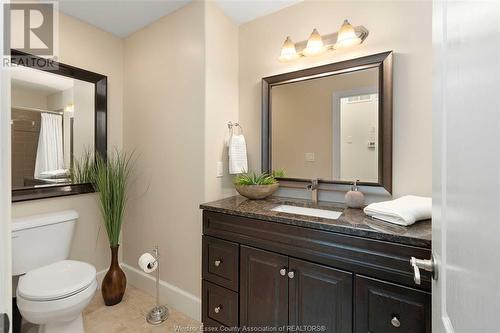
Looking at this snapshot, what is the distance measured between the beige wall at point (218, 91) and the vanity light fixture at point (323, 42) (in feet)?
1.52

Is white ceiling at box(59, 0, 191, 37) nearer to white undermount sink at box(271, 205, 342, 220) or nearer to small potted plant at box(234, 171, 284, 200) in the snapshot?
small potted plant at box(234, 171, 284, 200)

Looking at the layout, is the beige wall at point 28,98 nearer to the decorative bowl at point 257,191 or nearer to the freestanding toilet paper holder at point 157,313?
the freestanding toilet paper holder at point 157,313

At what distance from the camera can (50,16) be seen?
1919mm

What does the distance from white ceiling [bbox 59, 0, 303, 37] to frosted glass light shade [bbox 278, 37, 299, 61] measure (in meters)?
0.33

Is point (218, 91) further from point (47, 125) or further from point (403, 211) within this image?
point (403, 211)

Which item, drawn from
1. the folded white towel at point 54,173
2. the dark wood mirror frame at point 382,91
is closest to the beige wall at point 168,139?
the folded white towel at point 54,173

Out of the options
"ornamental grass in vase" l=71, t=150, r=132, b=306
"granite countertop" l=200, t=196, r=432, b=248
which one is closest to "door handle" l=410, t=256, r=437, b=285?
"granite countertop" l=200, t=196, r=432, b=248

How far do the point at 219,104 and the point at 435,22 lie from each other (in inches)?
57.0

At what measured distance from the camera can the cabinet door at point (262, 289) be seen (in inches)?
51.8

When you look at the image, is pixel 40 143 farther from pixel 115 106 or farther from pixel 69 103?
pixel 115 106

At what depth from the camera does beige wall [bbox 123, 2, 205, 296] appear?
1863mm

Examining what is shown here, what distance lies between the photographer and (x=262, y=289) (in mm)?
1376

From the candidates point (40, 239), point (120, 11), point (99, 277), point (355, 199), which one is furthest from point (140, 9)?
point (99, 277)

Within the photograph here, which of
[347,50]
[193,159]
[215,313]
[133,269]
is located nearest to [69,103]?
[193,159]
